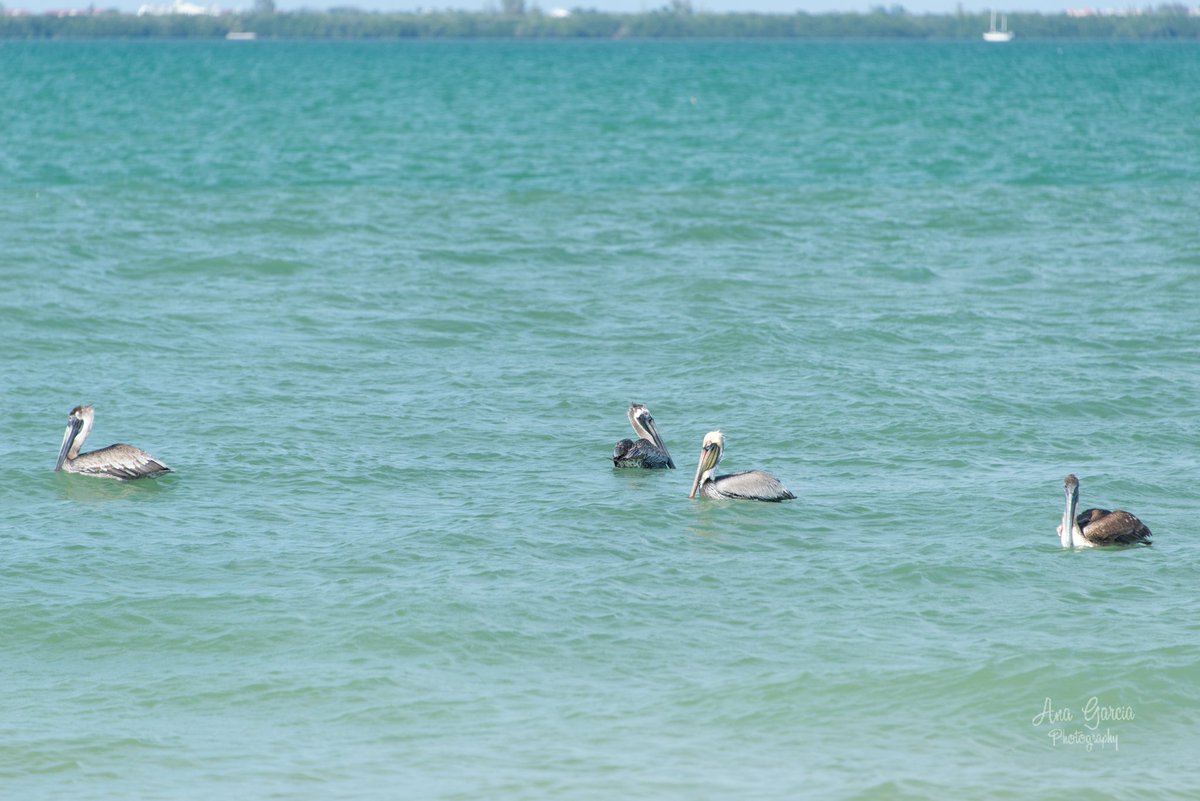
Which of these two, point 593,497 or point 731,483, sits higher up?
point 731,483

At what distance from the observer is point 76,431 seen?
42.1 feet

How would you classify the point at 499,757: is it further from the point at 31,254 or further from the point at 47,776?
the point at 31,254

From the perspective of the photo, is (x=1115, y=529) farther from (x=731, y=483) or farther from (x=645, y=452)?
(x=645, y=452)

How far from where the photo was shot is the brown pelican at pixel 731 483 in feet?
38.4

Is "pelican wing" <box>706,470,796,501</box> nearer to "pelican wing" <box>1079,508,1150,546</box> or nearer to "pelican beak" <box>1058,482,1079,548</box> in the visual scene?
"pelican beak" <box>1058,482,1079,548</box>

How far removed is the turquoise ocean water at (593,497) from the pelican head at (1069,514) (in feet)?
0.57

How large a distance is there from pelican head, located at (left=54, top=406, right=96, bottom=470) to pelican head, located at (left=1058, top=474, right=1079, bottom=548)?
7545 mm

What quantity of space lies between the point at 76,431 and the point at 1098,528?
311 inches

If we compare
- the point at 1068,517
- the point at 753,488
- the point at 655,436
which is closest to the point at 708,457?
the point at 753,488

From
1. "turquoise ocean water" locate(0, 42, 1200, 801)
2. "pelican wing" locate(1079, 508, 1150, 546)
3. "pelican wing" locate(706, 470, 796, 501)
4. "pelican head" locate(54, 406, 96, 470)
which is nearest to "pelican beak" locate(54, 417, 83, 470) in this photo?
"pelican head" locate(54, 406, 96, 470)

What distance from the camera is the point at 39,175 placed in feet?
109

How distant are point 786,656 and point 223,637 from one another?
3239 millimetres

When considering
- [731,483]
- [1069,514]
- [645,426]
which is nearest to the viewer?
[1069,514]

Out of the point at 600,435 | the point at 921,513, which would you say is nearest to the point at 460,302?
the point at 600,435
